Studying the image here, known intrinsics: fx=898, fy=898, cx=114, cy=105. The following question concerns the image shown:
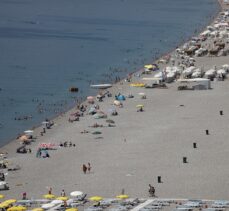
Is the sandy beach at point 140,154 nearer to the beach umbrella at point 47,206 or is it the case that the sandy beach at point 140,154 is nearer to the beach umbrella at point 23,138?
the beach umbrella at point 23,138

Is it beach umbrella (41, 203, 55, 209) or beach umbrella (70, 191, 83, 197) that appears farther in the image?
beach umbrella (70, 191, 83, 197)

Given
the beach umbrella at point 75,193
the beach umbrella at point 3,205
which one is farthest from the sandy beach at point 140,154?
the beach umbrella at point 3,205

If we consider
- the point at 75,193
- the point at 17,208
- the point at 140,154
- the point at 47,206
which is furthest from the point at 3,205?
the point at 140,154

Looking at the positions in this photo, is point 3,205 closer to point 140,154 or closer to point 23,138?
point 140,154

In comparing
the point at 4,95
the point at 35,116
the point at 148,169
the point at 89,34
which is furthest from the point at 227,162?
the point at 89,34

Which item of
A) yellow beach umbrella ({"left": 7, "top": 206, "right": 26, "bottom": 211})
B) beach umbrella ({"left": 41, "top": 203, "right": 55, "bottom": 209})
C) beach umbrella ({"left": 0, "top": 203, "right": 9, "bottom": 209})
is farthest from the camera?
beach umbrella ({"left": 0, "top": 203, "right": 9, "bottom": 209})

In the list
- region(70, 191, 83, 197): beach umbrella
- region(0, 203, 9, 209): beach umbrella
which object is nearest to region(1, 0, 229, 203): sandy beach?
region(70, 191, 83, 197): beach umbrella

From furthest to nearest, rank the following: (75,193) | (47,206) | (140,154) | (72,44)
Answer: (72,44) → (140,154) → (75,193) → (47,206)

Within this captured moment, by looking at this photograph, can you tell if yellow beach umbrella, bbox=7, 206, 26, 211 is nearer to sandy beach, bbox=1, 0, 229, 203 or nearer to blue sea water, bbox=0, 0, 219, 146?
sandy beach, bbox=1, 0, 229, 203
